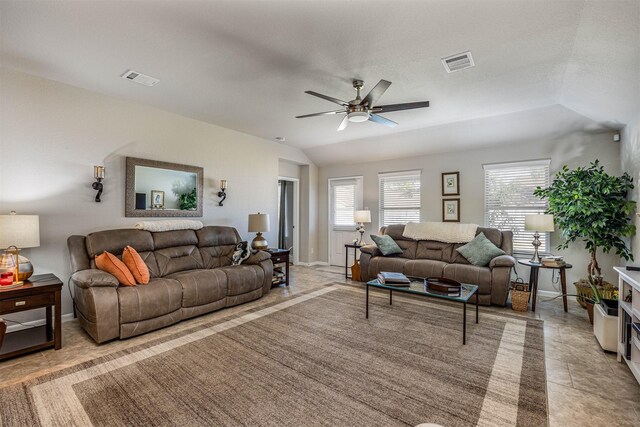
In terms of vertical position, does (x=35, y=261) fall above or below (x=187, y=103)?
below

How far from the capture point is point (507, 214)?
16.4 ft

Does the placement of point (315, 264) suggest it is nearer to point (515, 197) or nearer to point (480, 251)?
point (480, 251)

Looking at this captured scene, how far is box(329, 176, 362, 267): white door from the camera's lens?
6.75 metres

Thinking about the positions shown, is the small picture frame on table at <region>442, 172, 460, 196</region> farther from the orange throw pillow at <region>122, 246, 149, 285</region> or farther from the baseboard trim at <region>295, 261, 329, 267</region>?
the orange throw pillow at <region>122, 246, 149, 285</region>

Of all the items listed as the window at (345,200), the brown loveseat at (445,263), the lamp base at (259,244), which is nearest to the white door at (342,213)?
the window at (345,200)

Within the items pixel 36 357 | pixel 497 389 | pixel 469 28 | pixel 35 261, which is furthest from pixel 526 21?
pixel 35 261

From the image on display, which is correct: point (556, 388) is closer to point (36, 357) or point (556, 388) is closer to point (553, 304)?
point (553, 304)

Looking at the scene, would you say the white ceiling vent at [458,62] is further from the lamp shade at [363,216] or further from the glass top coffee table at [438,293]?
the lamp shade at [363,216]

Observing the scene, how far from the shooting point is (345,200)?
22.8 ft

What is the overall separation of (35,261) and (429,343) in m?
4.27

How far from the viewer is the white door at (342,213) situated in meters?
6.75

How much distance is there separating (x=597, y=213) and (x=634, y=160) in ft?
2.30

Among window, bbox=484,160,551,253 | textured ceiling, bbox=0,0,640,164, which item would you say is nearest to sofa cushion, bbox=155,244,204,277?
textured ceiling, bbox=0,0,640,164

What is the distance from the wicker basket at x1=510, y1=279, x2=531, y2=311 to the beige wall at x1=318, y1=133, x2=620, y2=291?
3.77 ft
